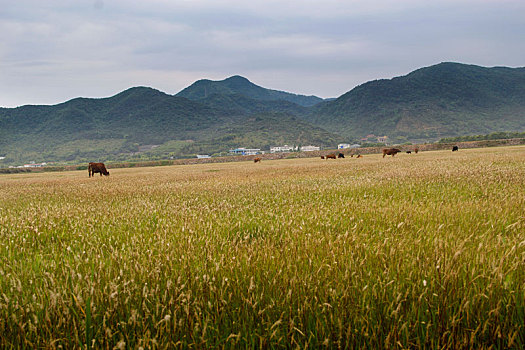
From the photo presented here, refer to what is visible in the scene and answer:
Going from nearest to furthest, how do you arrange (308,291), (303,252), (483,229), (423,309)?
1. (423,309)
2. (308,291)
3. (303,252)
4. (483,229)

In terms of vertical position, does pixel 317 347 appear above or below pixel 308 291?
below

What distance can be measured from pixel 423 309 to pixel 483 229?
3259 mm

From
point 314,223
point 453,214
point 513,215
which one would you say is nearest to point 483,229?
point 453,214

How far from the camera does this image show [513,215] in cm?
557

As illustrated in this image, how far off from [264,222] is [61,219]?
15.2ft

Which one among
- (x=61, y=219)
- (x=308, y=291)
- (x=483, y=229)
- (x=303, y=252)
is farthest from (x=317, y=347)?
Answer: (x=61, y=219)

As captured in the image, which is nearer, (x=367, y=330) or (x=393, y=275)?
(x=367, y=330)

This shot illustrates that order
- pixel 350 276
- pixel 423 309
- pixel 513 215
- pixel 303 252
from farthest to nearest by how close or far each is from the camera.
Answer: pixel 513 215 → pixel 303 252 → pixel 350 276 → pixel 423 309

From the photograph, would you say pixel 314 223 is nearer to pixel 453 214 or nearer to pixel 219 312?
pixel 453 214

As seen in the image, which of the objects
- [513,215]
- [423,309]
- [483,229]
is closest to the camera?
[423,309]

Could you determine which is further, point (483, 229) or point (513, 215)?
point (513, 215)

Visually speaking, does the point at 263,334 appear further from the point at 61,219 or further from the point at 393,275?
the point at 61,219

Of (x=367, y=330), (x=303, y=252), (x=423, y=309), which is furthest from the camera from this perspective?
(x=303, y=252)

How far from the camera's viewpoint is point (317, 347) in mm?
2195
